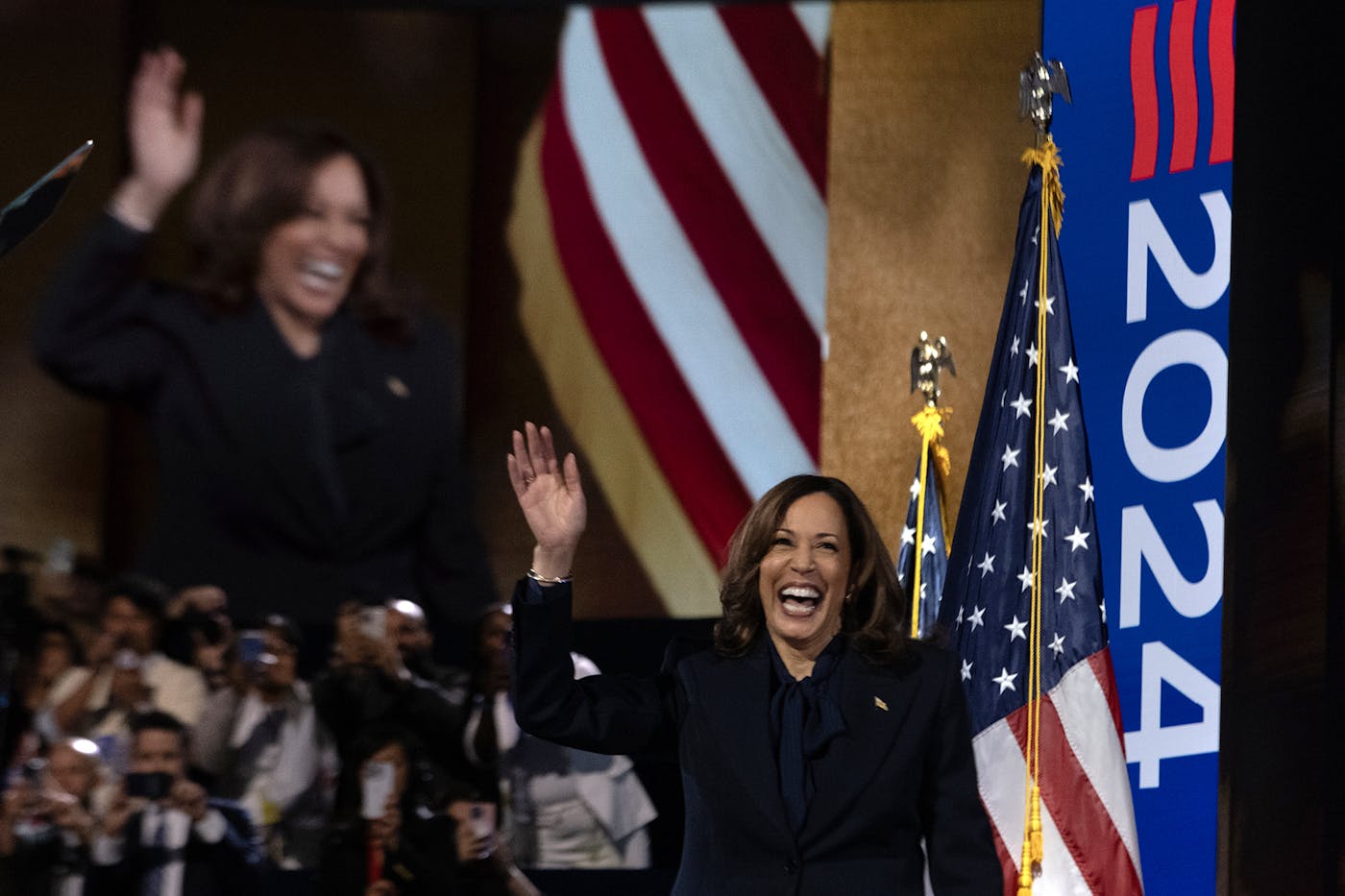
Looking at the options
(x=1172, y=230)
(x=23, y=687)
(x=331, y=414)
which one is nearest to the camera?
(x=1172, y=230)

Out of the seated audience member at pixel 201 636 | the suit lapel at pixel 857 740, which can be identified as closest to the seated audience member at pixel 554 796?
the seated audience member at pixel 201 636

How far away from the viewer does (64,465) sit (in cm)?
734

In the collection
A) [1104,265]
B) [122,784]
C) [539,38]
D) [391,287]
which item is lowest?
[122,784]

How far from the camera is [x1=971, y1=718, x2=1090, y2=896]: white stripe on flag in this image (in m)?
3.88

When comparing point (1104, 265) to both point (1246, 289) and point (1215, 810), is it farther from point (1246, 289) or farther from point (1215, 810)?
point (1215, 810)

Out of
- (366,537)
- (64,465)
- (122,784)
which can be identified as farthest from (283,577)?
(122,784)

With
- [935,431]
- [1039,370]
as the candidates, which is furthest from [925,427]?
[1039,370]

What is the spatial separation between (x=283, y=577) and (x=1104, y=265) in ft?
12.3

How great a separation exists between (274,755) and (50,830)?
719 mm

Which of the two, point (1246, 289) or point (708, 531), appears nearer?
point (1246, 289)

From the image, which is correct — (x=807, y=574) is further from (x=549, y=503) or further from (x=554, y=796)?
(x=554, y=796)

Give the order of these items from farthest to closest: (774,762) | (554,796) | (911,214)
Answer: (911,214) < (554,796) < (774,762)

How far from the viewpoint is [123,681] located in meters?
5.78

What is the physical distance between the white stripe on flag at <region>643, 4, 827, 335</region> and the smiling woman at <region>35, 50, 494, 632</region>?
129cm
